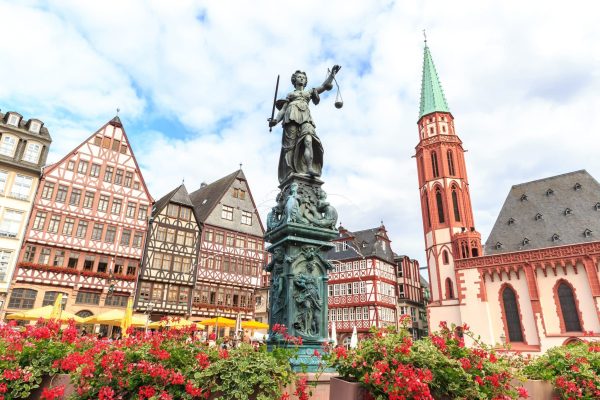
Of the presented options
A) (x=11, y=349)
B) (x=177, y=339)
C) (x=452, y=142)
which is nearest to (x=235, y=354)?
(x=177, y=339)

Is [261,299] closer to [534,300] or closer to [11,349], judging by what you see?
[534,300]

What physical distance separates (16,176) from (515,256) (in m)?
38.6

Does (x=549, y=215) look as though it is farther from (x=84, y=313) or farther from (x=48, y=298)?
(x=48, y=298)

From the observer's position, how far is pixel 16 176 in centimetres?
2405

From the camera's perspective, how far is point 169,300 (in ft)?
90.4

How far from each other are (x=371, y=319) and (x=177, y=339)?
118ft

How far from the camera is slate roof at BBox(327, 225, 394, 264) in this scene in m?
42.4

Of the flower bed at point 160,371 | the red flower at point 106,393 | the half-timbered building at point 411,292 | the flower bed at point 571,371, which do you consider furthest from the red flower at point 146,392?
the half-timbered building at point 411,292

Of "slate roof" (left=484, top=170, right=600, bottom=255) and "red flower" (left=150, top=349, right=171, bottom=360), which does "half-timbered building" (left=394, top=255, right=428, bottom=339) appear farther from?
"red flower" (left=150, top=349, right=171, bottom=360)

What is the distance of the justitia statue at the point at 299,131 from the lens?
23.3 feet

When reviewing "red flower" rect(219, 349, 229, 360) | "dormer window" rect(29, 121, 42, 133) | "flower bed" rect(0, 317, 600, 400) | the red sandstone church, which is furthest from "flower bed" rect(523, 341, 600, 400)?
"dormer window" rect(29, 121, 42, 133)

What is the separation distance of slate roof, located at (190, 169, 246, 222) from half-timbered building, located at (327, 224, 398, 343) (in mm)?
12219

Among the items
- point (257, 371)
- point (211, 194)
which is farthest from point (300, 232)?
point (211, 194)

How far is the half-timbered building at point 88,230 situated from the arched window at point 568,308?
32.8 m
